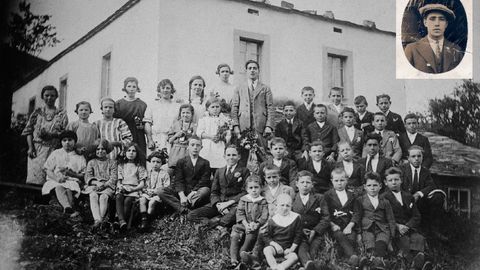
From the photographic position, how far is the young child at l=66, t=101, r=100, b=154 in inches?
232

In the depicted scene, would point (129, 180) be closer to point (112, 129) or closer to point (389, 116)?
point (112, 129)

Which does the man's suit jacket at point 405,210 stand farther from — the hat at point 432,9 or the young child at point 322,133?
the hat at point 432,9

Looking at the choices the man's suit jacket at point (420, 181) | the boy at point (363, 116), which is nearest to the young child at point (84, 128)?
the boy at point (363, 116)

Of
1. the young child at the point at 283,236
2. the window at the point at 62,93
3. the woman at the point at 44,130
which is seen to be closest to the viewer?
the young child at the point at 283,236

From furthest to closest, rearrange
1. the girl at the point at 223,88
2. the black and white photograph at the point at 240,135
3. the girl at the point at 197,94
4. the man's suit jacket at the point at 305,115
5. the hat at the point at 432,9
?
the hat at the point at 432,9
the man's suit jacket at the point at 305,115
the girl at the point at 223,88
the girl at the point at 197,94
the black and white photograph at the point at 240,135

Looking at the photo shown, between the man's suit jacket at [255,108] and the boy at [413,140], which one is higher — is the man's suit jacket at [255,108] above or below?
above

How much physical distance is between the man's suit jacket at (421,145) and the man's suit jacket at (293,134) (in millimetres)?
1263

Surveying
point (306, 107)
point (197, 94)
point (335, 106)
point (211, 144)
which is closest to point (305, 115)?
point (306, 107)

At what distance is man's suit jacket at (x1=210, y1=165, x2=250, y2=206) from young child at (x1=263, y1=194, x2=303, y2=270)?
46 centimetres

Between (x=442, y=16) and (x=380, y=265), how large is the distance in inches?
125

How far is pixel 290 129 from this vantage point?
635cm

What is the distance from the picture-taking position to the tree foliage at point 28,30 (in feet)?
19.8

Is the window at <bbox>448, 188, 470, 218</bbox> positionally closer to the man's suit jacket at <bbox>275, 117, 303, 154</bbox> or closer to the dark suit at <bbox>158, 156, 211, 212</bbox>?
the man's suit jacket at <bbox>275, 117, 303, 154</bbox>

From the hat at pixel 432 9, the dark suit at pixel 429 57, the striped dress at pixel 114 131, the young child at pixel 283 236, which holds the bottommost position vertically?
the young child at pixel 283 236
